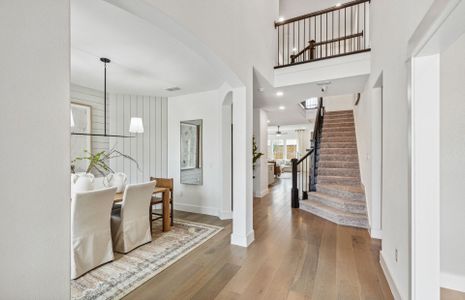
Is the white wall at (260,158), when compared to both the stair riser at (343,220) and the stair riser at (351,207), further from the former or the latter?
the stair riser at (351,207)

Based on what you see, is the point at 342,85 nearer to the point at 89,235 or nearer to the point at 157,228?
the point at 157,228

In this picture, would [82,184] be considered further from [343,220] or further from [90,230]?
[343,220]

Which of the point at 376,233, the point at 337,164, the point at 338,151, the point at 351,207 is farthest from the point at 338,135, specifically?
the point at 376,233

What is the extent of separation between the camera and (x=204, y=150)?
4.69 meters

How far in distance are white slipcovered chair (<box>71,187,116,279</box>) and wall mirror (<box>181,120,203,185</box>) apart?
2311mm

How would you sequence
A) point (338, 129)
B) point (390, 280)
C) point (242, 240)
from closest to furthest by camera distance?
point (390, 280) < point (242, 240) < point (338, 129)

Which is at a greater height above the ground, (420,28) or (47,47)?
(420,28)

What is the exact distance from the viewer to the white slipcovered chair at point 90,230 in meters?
2.25

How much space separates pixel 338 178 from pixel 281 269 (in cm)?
345

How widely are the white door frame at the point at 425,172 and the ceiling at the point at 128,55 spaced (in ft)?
7.73

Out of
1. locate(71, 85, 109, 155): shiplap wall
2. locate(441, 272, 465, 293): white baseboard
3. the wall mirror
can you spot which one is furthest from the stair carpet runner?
locate(71, 85, 109, 155): shiplap wall

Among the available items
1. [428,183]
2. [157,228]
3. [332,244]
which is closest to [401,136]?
[428,183]

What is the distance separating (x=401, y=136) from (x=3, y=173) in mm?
2568

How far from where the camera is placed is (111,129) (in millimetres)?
4531
